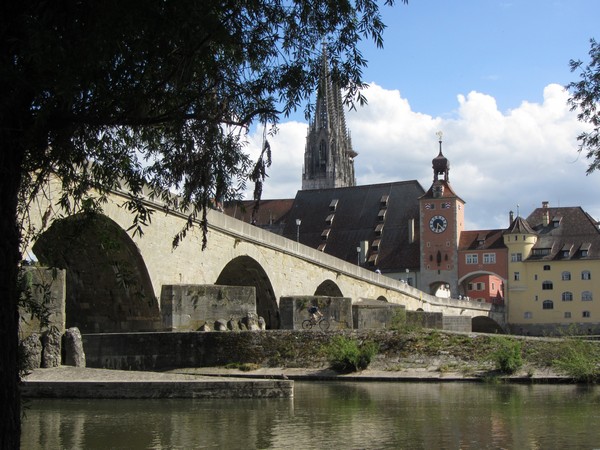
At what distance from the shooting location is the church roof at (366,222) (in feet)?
312

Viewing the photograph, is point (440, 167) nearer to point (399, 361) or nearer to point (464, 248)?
point (464, 248)

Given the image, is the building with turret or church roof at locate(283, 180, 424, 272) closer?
the building with turret

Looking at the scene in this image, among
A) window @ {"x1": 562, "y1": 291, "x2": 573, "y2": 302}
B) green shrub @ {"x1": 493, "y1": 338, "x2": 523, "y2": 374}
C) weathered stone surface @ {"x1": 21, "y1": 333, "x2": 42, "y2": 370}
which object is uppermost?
window @ {"x1": 562, "y1": 291, "x2": 573, "y2": 302}

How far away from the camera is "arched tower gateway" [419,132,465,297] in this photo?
307 feet

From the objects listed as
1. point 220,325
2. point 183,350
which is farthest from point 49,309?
point 220,325

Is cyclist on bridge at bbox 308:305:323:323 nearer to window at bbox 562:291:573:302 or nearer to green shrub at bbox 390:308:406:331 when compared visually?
green shrub at bbox 390:308:406:331

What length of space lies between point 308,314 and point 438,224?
7165 cm

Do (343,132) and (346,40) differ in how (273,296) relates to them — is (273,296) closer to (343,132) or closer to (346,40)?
(346,40)

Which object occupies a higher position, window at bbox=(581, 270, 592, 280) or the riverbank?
window at bbox=(581, 270, 592, 280)

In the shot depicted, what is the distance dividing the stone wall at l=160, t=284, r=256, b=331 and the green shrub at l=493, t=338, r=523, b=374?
25.7 ft

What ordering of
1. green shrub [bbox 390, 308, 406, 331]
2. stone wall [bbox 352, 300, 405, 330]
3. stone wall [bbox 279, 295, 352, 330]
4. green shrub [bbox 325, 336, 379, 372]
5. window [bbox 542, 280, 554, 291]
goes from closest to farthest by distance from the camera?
green shrub [bbox 325, 336, 379, 372] → green shrub [bbox 390, 308, 406, 331] → stone wall [bbox 279, 295, 352, 330] → stone wall [bbox 352, 300, 405, 330] → window [bbox 542, 280, 554, 291]

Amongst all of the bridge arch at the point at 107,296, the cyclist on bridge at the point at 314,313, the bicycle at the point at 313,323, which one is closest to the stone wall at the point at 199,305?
the bridge arch at the point at 107,296

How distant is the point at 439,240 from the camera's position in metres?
94.2

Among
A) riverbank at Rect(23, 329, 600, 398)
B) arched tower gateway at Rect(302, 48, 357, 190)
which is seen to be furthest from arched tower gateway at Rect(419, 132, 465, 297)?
riverbank at Rect(23, 329, 600, 398)
